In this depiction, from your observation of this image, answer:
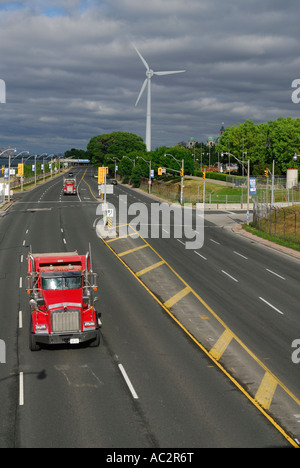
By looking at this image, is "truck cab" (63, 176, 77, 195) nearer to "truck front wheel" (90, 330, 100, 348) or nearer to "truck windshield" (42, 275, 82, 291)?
"truck windshield" (42, 275, 82, 291)

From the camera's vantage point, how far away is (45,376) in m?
19.4

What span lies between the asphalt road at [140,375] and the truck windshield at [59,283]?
104 inches

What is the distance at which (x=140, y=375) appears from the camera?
64.3ft

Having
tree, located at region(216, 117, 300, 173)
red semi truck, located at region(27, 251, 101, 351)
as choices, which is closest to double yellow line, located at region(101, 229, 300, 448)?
red semi truck, located at region(27, 251, 101, 351)

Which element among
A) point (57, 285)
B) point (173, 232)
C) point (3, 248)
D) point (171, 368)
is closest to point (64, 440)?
point (171, 368)

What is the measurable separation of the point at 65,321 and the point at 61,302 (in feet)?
2.83

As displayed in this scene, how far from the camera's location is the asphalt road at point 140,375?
49.6ft

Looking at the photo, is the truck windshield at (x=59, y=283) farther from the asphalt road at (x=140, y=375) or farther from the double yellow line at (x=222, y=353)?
the double yellow line at (x=222, y=353)

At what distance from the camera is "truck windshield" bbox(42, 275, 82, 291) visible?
2219 centimetres

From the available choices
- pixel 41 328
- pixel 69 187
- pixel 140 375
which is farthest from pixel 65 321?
pixel 69 187

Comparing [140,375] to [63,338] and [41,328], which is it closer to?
[63,338]

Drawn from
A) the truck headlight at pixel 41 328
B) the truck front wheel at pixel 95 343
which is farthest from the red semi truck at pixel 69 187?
the truck headlight at pixel 41 328

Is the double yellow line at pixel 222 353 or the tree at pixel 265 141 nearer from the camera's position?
the double yellow line at pixel 222 353

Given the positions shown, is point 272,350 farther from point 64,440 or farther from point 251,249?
point 251,249
